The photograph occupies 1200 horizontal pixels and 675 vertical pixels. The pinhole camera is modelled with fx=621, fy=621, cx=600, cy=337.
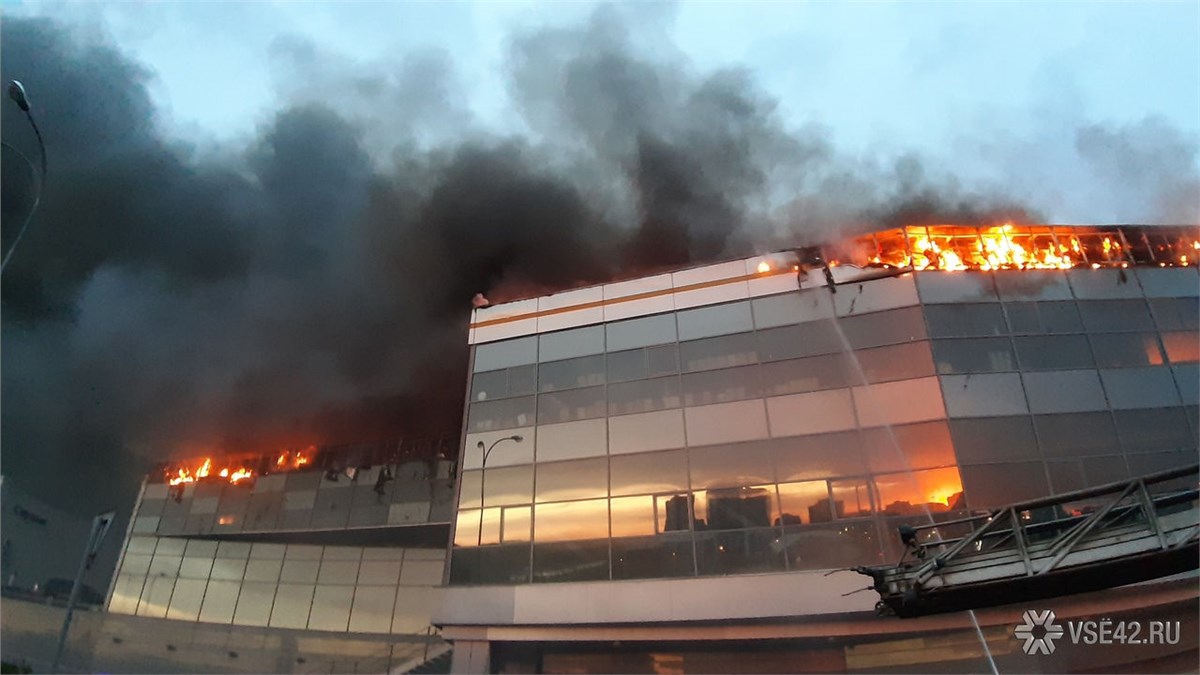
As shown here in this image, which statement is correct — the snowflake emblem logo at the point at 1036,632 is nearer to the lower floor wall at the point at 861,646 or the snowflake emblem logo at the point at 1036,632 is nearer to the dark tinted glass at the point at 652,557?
the lower floor wall at the point at 861,646

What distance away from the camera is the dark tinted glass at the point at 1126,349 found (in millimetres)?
16859

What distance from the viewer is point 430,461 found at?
28031mm

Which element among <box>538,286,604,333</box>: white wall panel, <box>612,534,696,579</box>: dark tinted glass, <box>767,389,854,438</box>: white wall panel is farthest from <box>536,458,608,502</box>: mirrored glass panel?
<box>767,389,854,438</box>: white wall panel

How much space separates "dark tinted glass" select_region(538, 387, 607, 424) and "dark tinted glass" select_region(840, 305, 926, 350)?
25.6ft

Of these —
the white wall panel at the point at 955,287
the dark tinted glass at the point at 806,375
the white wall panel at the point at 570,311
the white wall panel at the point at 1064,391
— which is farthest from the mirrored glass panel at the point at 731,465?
the white wall panel at the point at 1064,391

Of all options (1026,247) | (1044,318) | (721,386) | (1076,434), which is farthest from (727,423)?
(1026,247)

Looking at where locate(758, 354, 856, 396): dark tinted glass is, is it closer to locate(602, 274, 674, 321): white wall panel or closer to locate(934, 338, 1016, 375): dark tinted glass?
locate(934, 338, 1016, 375): dark tinted glass

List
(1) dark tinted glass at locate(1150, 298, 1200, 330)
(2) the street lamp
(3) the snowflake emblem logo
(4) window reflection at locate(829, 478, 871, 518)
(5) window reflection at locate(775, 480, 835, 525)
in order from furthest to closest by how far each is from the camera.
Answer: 1. (2) the street lamp
2. (1) dark tinted glass at locate(1150, 298, 1200, 330)
3. (5) window reflection at locate(775, 480, 835, 525)
4. (4) window reflection at locate(829, 478, 871, 518)
5. (3) the snowflake emblem logo

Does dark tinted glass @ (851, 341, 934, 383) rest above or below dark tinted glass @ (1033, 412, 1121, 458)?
above

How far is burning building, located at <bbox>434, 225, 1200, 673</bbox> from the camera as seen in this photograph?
1559 centimetres

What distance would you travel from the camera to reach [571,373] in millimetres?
20828

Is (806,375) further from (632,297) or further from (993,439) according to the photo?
(632,297)

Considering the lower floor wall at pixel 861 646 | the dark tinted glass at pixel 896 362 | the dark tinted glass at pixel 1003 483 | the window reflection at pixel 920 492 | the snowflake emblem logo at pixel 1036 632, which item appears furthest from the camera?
the dark tinted glass at pixel 896 362

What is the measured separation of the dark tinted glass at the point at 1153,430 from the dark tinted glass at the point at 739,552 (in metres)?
9.20
